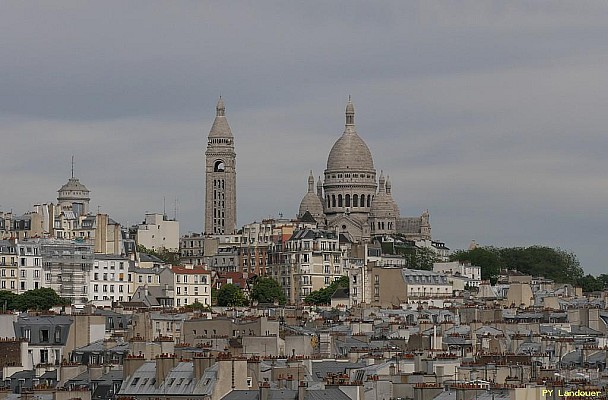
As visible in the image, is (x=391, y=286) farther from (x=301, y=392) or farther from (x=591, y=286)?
(x=301, y=392)

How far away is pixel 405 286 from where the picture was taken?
545ft

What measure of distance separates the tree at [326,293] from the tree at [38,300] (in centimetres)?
2281

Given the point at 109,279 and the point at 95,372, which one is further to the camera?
the point at 109,279

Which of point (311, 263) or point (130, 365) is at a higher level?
point (311, 263)

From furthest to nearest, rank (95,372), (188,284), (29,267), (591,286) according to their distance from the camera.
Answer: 1. (591,286)
2. (29,267)
3. (188,284)
4. (95,372)

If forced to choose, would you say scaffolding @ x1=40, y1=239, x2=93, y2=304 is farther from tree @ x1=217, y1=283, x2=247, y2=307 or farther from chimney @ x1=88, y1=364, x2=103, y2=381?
chimney @ x1=88, y1=364, x2=103, y2=381

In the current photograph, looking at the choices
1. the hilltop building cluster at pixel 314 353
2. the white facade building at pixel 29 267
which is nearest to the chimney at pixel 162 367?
the hilltop building cluster at pixel 314 353

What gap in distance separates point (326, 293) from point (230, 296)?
1190 cm

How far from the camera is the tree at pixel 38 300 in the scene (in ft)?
445

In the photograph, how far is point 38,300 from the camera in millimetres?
139625

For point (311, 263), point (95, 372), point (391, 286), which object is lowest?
point (95, 372)

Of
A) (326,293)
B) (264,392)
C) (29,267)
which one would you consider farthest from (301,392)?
(326,293)

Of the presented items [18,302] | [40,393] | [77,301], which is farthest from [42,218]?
[40,393]

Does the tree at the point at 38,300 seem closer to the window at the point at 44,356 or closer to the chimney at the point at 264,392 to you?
the window at the point at 44,356
